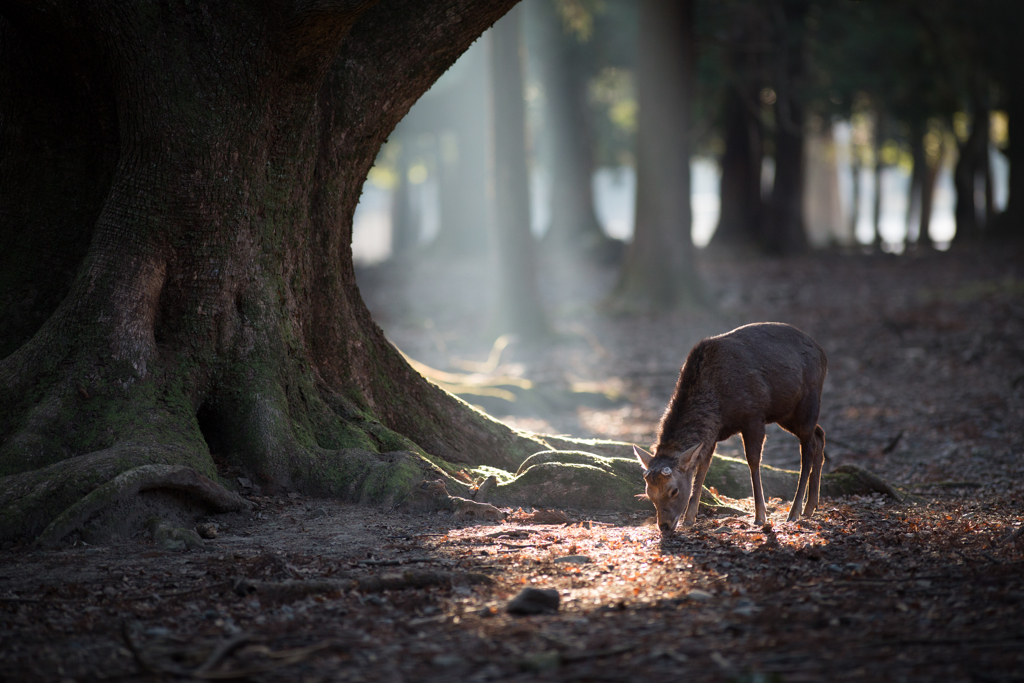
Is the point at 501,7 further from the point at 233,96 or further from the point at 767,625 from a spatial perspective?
the point at 767,625

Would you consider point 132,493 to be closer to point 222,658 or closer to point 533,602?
point 222,658

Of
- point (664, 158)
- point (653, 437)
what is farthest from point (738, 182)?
point (653, 437)

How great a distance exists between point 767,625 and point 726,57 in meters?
26.7

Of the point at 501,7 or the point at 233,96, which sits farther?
the point at 501,7

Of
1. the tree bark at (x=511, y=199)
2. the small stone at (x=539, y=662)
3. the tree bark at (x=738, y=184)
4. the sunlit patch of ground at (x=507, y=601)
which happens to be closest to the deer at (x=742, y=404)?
the sunlit patch of ground at (x=507, y=601)

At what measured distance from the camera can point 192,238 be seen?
6512mm

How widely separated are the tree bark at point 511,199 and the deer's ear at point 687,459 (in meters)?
12.6

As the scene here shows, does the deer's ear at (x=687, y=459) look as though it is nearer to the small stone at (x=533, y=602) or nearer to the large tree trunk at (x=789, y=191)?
the small stone at (x=533, y=602)

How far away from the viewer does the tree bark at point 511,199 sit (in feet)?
61.3

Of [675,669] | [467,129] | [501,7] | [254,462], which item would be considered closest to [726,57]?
[467,129]

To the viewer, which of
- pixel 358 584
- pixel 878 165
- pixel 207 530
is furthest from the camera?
pixel 878 165

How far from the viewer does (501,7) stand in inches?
279

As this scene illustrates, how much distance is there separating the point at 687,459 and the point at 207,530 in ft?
10.6

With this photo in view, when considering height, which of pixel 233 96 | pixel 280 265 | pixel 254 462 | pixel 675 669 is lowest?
pixel 675 669
